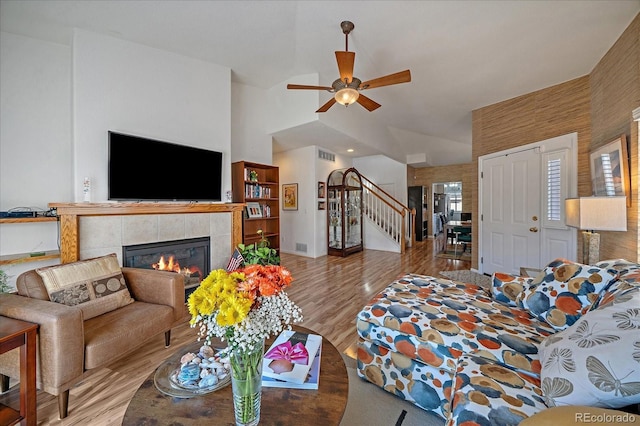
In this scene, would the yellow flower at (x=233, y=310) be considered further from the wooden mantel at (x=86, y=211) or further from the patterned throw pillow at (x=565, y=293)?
the wooden mantel at (x=86, y=211)

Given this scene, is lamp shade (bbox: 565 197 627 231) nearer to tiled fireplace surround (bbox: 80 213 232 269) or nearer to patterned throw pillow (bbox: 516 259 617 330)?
patterned throw pillow (bbox: 516 259 617 330)

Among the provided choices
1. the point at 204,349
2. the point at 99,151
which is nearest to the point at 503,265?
the point at 204,349

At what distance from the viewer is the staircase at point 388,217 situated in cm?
675

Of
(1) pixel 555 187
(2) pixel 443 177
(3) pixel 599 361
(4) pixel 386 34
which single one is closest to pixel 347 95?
(4) pixel 386 34

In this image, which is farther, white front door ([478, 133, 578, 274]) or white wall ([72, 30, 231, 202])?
white front door ([478, 133, 578, 274])

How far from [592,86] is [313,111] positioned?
3667mm

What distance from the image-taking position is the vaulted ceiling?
Answer: 235cm

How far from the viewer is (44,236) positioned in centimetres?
259

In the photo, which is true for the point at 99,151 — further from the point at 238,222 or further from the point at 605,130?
the point at 605,130

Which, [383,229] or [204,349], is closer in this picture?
[204,349]

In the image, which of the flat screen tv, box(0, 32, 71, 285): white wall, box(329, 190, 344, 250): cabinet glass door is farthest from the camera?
box(329, 190, 344, 250): cabinet glass door

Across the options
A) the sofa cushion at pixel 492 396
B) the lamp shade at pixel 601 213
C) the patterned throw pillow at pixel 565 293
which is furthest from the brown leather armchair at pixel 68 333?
the lamp shade at pixel 601 213

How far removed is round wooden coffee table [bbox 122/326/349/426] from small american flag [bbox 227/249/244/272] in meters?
2.30

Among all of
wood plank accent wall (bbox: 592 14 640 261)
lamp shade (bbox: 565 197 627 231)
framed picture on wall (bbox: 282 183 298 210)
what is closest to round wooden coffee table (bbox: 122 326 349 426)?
lamp shade (bbox: 565 197 627 231)
